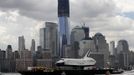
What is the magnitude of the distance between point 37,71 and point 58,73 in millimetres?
10335

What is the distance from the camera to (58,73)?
19000cm

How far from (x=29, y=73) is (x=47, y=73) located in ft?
26.7

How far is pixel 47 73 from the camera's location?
605 ft

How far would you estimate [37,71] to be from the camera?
186125 millimetres

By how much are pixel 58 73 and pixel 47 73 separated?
7.45 meters

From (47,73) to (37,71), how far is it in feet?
16.5

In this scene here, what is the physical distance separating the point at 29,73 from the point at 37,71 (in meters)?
3.98
